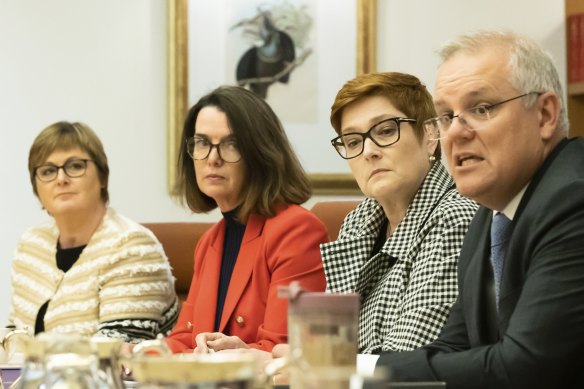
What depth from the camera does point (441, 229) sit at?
7.43 feet

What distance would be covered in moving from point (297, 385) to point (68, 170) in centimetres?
256

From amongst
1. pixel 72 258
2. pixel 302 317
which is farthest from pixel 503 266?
pixel 72 258

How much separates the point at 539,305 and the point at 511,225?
0.27 meters

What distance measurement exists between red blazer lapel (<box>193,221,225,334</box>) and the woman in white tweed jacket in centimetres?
33

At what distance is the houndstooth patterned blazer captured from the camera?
2.17m

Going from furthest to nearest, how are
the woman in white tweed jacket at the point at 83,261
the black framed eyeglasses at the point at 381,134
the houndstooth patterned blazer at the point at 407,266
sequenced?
the woman in white tweed jacket at the point at 83,261 < the black framed eyeglasses at the point at 381,134 < the houndstooth patterned blazer at the point at 407,266

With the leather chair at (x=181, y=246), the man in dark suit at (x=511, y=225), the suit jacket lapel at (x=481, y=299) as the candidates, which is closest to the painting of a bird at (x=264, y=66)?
the leather chair at (x=181, y=246)

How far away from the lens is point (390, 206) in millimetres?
2500

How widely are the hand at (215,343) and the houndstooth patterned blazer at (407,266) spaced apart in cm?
28

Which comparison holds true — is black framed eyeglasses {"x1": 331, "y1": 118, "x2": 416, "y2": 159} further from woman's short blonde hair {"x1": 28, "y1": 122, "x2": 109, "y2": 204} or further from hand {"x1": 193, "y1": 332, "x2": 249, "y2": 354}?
woman's short blonde hair {"x1": 28, "y1": 122, "x2": 109, "y2": 204}

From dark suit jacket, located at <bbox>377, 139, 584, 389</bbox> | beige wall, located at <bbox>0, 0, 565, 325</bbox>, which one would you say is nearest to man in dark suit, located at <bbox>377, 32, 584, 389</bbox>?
dark suit jacket, located at <bbox>377, 139, 584, 389</bbox>

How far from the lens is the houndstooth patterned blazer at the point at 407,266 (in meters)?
2.17

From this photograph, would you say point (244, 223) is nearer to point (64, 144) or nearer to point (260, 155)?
point (260, 155)

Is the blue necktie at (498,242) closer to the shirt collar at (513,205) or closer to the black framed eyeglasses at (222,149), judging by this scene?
the shirt collar at (513,205)
